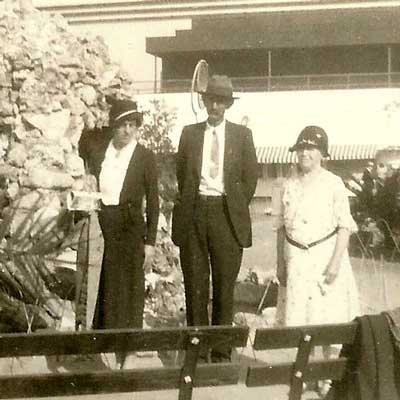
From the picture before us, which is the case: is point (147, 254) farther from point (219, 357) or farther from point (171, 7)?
point (171, 7)

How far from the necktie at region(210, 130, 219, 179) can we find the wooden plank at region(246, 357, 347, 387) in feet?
5.26

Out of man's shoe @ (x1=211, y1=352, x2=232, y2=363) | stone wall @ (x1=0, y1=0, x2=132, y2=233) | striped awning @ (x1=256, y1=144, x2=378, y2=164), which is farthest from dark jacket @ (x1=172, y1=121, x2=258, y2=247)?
striped awning @ (x1=256, y1=144, x2=378, y2=164)

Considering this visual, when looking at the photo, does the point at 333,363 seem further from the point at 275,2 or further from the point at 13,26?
the point at 275,2

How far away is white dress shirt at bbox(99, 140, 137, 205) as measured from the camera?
14.8ft

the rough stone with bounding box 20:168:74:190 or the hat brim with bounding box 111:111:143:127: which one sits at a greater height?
the hat brim with bounding box 111:111:143:127

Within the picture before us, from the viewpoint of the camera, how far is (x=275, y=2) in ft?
25.0

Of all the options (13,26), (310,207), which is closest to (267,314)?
(310,207)

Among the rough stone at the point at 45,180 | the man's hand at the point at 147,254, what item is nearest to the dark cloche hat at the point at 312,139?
the man's hand at the point at 147,254

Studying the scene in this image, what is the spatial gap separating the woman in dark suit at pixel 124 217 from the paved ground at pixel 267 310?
0.46 metres

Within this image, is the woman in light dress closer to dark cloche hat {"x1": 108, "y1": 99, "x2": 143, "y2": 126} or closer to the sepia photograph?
the sepia photograph

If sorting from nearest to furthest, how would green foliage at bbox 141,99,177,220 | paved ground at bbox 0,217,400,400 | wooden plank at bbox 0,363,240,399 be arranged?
wooden plank at bbox 0,363,240,399 → paved ground at bbox 0,217,400,400 → green foliage at bbox 141,99,177,220

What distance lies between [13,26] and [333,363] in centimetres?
406

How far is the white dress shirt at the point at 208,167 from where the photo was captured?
458 cm

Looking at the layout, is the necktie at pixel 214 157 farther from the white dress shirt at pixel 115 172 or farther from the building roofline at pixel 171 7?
the building roofline at pixel 171 7
